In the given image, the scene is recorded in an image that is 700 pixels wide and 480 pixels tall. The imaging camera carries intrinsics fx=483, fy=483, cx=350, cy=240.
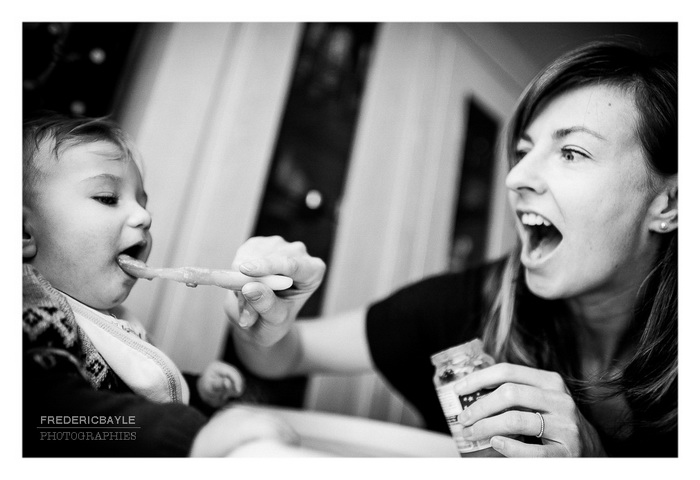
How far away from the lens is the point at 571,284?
2.10 feet

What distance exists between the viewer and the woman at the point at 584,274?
57 cm

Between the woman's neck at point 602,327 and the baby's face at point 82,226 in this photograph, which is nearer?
the baby's face at point 82,226

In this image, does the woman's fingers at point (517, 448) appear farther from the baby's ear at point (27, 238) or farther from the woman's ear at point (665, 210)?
the baby's ear at point (27, 238)

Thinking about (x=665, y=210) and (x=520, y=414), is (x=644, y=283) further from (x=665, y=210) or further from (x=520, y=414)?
(x=520, y=414)

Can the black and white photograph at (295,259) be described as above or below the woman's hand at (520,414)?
above

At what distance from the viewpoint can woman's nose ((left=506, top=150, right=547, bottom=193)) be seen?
0.63 metres

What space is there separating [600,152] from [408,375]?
1.57 ft

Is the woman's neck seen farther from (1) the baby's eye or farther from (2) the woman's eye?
(1) the baby's eye

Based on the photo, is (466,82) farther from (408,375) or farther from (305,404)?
(305,404)

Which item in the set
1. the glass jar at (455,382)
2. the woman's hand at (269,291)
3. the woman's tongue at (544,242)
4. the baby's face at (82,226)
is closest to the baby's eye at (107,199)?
the baby's face at (82,226)

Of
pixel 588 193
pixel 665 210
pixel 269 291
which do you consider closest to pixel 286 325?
pixel 269 291

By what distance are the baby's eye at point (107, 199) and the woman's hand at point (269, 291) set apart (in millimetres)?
155

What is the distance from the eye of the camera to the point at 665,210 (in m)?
0.65
